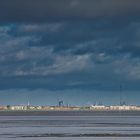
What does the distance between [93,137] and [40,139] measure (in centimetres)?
822

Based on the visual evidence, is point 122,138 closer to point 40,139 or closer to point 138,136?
point 138,136

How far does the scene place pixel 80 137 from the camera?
294 ft

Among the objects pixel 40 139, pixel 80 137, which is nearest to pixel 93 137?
pixel 80 137

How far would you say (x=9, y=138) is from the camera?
87.2m

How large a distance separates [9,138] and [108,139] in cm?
1326

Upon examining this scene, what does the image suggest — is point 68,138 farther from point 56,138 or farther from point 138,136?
point 138,136

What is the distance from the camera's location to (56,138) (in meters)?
88.1

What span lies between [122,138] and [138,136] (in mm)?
4588

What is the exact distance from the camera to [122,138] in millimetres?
87188

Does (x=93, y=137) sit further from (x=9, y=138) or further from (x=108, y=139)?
(x=9, y=138)

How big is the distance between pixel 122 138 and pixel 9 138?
15164 millimetres

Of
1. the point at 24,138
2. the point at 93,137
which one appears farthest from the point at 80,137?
the point at 24,138

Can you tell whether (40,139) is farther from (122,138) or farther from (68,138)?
(122,138)

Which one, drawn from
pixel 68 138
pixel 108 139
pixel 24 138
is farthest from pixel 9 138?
pixel 108 139
